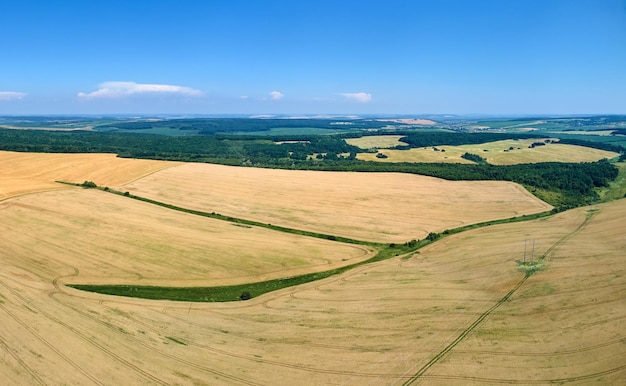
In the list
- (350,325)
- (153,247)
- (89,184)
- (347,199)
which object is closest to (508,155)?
(347,199)

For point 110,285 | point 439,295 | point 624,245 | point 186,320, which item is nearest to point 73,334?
point 186,320

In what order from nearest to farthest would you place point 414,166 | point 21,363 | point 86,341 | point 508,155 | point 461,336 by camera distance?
1. point 21,363
2. point 86,341
3. point 461,336
4. point 414,166
5. point 508,155

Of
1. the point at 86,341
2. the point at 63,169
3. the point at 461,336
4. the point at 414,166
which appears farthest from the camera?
the point at 414,166

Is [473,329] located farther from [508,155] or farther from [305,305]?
[508,155]

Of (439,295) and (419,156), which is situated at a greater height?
(419,156)

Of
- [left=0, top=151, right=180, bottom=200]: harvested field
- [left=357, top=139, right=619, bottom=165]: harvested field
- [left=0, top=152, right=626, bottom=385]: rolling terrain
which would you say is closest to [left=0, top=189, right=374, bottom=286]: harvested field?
[left=0, top=152, right=626, bottom=385]: rolling terrain

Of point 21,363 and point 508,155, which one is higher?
point 508,155

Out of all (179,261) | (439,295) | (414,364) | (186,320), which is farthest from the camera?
(179,261)

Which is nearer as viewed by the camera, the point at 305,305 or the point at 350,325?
the point at 350,325

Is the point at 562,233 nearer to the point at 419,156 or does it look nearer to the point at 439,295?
the point at 439,295
